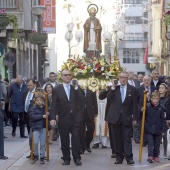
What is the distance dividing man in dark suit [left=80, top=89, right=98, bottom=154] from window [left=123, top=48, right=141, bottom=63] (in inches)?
3351

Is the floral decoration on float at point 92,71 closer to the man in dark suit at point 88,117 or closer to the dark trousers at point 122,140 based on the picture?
the man in dark suit at point 88,117

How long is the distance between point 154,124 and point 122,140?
0.75m

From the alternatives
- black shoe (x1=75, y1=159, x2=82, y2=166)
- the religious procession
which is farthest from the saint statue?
black shoe (x1=75, y1=159, x2=82, y2=166)

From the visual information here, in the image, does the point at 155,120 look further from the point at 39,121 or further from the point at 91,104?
the point at 91,104

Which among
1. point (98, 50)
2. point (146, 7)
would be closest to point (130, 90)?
point (98, 50)

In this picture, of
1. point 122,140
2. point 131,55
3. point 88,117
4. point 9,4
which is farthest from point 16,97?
point 131,55

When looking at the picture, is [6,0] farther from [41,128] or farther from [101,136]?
[41,128]

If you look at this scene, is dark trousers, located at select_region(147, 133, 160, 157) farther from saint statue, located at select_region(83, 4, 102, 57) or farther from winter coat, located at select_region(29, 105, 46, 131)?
saint statue, located at select_region(83, 4, 102, 57)

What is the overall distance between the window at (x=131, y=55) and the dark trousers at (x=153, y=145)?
286 ft

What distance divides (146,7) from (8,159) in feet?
239

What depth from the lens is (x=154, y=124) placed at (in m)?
15.7

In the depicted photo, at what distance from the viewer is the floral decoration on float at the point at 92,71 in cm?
1906

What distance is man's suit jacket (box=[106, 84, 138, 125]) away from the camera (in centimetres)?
1538

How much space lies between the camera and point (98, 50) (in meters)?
Result: 31.0
